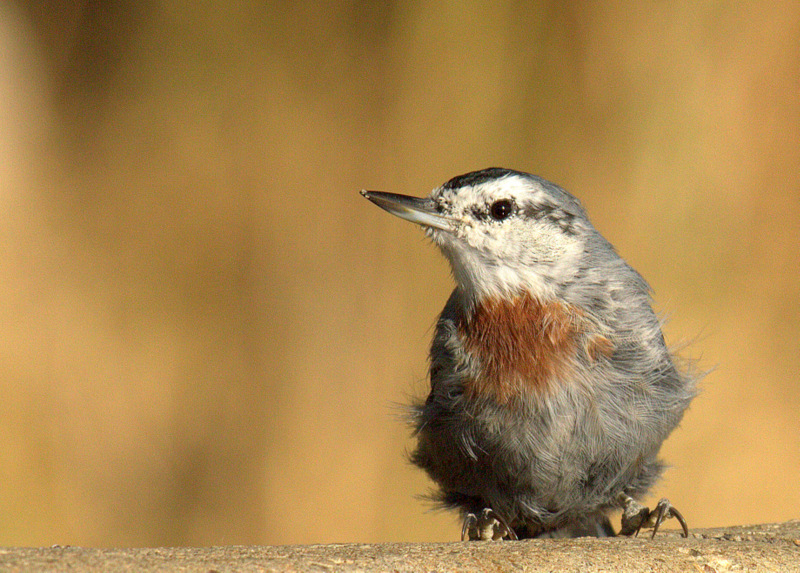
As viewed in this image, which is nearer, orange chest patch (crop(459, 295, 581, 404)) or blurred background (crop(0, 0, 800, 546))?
orange chest patch (crop(459, 295, 581, 404))

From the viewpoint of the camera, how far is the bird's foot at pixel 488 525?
8.27 ft

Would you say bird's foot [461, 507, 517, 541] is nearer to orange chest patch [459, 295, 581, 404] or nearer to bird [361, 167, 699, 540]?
bird [361, 167, 699, 540]

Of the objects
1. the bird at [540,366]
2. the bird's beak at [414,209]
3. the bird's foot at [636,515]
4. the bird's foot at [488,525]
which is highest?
the bird's beak at [414,209]

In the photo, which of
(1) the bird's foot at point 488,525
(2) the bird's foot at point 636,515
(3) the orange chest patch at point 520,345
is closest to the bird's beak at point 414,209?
(3) the orange chest patch at point 520,345

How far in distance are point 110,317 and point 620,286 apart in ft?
7.48

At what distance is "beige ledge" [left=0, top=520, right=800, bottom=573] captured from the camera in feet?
4.87

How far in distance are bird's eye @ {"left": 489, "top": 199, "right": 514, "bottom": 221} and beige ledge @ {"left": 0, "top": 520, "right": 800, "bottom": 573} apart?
97 cm

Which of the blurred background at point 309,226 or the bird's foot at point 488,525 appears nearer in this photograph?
the bird's foot at point 488,525

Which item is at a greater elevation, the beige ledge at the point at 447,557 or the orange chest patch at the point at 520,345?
the orange chest patch at the point at 520,345

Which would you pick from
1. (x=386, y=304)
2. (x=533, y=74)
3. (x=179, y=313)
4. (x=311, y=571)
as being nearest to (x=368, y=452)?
(x=386, y=304)

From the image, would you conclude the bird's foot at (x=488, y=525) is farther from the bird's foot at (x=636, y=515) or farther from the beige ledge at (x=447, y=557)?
the beige ledge at (x=447, y=557)

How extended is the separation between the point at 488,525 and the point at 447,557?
91cm

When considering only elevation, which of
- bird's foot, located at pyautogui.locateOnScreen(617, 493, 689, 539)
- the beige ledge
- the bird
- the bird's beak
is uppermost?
the bird's beak

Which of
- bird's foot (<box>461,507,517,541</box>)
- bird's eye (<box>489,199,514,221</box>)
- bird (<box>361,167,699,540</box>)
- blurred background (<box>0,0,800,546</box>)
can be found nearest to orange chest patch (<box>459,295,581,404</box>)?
bird (<box>361,167,699,540</box>)
